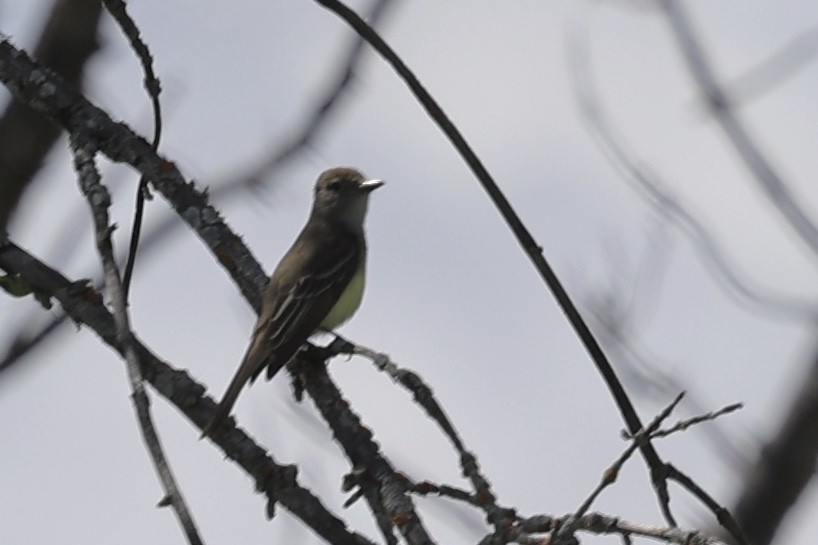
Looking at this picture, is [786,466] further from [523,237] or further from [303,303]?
[303,303]

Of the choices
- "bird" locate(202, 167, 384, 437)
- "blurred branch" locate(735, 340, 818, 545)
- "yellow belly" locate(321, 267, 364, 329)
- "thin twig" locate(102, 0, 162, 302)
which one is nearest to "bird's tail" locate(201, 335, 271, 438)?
"bird" locate(202, 167, 384, 437)

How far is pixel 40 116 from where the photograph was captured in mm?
6105

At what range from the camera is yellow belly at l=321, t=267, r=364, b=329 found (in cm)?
818

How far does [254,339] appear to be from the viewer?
7.03 metres

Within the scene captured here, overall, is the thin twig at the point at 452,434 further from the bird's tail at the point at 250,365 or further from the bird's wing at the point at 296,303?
the bird's tail at the point at 250,365

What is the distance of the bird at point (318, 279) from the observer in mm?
6809

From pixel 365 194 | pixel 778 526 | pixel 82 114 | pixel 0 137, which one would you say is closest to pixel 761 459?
pixel 778 526

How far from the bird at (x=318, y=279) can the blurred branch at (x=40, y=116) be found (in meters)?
1.07

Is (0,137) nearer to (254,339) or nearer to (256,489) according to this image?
(254,339)

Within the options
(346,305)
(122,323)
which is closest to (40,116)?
(122,323)

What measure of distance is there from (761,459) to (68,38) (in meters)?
3.50

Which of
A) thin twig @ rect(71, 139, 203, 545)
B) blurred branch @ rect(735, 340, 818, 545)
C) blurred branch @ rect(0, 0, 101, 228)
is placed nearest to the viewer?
thin twig @ rect(71, 139, 203, 545)

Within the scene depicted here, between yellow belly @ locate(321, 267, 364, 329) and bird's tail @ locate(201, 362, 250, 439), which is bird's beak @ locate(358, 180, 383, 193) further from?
bird's tail @ locate(201, 362, 250, 439)

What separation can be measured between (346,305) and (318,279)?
20 centimetres
